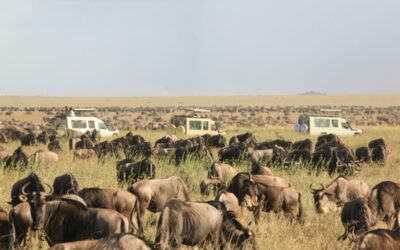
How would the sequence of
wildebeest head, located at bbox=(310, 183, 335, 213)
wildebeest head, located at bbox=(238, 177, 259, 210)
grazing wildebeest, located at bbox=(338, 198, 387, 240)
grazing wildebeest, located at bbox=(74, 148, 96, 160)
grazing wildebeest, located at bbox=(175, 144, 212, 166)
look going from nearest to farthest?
grazing wildebeest, located at bbox=(338, 198, 387, 240) < wildebeest head, located at bbox=(238, 177, 259, 210) < wildebeest head, located at bbox=(310, 183, 335, 213) < grazing wildebeest, located at bbox=(175, 144, 212, 166) < grazing wildebeest, located at bbox=(74, 148, 96, 160)

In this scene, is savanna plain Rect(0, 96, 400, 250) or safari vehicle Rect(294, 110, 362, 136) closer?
savanna plain Rect(0, 96, 400, 250)

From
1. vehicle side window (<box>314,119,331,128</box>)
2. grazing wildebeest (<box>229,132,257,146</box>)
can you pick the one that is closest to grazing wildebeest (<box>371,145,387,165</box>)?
grazing wildebeest (<box>229,132,257,146</box>)

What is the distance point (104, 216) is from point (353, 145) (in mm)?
22586

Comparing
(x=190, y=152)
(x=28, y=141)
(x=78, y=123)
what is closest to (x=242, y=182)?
(x=190, y=152)

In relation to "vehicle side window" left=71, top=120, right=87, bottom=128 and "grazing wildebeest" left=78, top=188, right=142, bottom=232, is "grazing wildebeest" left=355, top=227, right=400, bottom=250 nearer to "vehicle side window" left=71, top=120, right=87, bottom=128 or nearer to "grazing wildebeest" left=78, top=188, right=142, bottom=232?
"grazing wildebeest" left=78, top=188, right=142, bottom=232

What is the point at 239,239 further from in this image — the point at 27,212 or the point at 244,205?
the point at 27,212

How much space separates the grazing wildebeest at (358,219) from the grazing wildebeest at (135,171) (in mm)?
5099

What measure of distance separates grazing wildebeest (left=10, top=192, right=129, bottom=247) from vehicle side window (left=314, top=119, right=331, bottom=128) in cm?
3002

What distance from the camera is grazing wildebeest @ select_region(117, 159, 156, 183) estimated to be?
517 inches

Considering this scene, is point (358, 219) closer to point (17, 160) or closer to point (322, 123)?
point (17, 160)

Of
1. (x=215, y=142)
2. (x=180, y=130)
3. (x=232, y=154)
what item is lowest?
(x=180, y=130)

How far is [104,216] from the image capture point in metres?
7.38

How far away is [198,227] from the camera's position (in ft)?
25.8

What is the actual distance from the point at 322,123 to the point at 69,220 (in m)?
30.5
